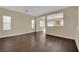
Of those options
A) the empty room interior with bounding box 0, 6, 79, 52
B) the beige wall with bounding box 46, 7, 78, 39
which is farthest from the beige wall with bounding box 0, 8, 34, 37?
the beige wall with bounding box 46, 7, 78, 39

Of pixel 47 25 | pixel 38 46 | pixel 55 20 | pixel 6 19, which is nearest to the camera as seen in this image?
pixel 38 46

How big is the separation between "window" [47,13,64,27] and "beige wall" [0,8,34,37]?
2482mm

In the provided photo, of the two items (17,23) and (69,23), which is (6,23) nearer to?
(17,23)

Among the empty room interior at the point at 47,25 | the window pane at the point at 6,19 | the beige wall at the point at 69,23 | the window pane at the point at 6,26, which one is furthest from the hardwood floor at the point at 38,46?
the window pane at the point at 6,19

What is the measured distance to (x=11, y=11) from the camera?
6305mm

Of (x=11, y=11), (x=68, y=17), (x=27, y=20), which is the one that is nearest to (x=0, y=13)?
(x=11, y=11)

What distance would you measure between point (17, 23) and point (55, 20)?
11.2 ft

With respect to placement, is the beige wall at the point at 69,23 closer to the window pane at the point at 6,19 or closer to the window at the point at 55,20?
the window at the point at 55,20

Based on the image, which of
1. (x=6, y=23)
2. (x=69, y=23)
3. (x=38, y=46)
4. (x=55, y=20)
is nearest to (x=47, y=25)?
(x=55, y=20)

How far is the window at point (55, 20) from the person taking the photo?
6.02 metres

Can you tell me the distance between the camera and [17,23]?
7.06 metres
